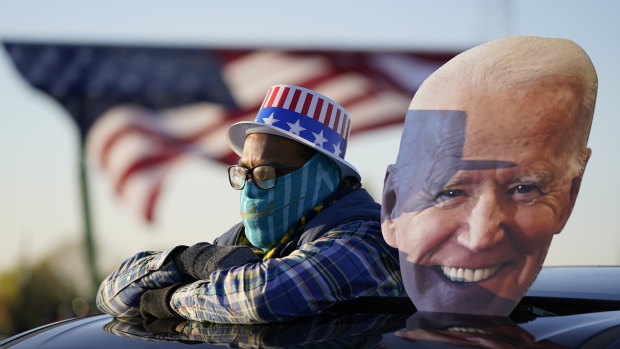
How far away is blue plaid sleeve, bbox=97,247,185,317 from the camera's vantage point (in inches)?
106

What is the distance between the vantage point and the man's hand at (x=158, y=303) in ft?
8.35

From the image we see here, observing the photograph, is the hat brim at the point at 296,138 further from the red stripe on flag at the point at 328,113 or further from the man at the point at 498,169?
the man at the point at 498,169

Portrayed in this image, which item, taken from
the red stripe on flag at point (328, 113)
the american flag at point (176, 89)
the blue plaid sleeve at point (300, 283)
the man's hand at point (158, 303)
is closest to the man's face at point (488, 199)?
the blue plaid sleeve at point (300, 283)

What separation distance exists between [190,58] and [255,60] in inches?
65.9

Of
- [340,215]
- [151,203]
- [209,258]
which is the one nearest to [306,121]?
[340,215]

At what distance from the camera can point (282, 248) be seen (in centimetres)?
301

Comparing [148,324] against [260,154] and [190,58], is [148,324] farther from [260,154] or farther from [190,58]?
[190,58]

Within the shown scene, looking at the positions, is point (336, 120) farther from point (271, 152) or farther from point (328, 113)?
point (271, 152)

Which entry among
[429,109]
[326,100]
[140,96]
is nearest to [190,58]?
[140,96]

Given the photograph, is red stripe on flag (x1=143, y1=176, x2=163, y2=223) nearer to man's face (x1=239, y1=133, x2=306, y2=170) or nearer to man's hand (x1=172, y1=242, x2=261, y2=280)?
man's face (x1=239, y1=133, x2=306, y2=170)

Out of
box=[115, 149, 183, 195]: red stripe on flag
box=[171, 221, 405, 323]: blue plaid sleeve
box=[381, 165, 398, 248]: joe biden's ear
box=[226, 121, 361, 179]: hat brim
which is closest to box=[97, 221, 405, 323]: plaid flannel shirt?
box=[171, 221, 405, 323]: blue plaid sleeve

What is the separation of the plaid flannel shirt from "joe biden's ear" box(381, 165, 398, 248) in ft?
0.55

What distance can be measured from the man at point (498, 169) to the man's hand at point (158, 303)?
0.81 metres

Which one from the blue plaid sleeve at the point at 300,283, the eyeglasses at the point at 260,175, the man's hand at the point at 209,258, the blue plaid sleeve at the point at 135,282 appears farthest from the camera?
the eyeglasses at the point at 260,175
